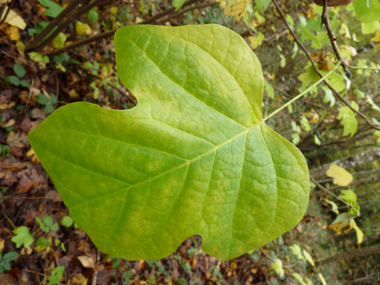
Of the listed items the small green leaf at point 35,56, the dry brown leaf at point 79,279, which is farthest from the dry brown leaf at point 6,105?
the dry brown leaf at point 79,279

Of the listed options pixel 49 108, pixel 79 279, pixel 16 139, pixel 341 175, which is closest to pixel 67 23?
pixel 49 108

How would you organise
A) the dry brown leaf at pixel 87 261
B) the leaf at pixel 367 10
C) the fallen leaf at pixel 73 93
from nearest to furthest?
1. the leaf at pixel 367 10
2. the dry brown leaf at pixel 87 261
3. the fallen leaf at pixel 73 93

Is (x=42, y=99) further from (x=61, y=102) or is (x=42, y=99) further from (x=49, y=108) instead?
(x=61, y=102)

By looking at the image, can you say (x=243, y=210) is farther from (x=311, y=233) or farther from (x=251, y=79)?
(x=311, y=233)

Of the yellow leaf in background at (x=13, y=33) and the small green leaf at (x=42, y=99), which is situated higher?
the yellow leaf in background at (x=13, y=33)

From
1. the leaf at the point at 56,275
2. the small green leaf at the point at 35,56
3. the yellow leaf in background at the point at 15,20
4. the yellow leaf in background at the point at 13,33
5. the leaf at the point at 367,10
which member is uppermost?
the leaf at the point at 367,10

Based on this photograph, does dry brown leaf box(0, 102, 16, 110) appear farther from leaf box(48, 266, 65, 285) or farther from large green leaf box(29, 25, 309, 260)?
large green leaf box(29, 25, 309, 260)

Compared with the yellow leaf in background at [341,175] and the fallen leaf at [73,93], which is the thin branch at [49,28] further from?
the yellow leaf in background at [341,175]
